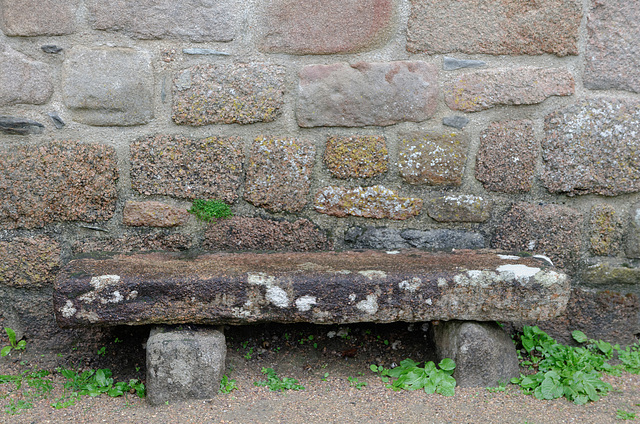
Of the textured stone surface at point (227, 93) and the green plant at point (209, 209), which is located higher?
the textured stone surface at point (227, 93)

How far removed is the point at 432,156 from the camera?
2143mm

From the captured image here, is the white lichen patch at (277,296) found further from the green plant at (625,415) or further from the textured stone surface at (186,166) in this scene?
the green plant at (625,415)

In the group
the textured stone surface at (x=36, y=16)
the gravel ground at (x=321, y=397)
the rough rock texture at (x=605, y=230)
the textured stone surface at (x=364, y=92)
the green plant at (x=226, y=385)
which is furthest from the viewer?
the rough rock texture at (x=605, y=230)

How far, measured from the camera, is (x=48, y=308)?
7.13ft

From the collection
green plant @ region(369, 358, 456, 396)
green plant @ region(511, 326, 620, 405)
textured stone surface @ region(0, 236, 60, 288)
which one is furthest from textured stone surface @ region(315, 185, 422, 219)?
textured stone surface @ region(0, 236, 60, 288)

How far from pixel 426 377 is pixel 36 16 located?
6.43 ft

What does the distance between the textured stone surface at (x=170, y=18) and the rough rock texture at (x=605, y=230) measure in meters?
1.65

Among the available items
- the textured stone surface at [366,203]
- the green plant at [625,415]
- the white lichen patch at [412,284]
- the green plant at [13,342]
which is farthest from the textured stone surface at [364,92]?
the green plant at [13,342]

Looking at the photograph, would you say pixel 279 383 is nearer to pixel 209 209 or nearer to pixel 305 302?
pixel 305 302

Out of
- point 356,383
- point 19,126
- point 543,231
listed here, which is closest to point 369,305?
point 356,383

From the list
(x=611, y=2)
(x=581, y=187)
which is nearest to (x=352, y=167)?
(x=581, y=187)

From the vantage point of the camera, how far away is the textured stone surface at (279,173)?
2.12 metres

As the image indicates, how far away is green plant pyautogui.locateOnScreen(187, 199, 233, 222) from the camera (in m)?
2.15

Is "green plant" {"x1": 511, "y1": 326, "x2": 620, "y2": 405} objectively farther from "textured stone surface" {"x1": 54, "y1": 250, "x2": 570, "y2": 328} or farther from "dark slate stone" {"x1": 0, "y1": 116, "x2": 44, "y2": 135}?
"dark slate stone" {"x1": 0, "y1": 116, "x2": 44, "y2": 135}
